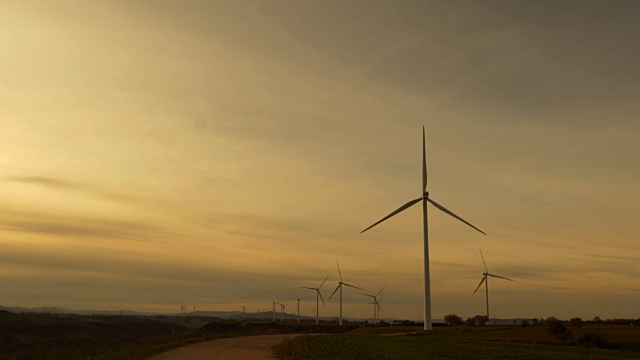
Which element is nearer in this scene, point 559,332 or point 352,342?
point 352,342

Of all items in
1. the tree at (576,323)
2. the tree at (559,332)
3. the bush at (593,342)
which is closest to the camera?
the bush at (593,342)

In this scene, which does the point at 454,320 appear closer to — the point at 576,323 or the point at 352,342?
the point at 576,323

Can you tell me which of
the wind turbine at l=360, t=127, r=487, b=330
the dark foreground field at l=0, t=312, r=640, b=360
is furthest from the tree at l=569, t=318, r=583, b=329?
the wind turbine at l=360, t=127, r=487, b=330

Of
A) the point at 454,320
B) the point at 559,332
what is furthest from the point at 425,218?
the point at 454,320

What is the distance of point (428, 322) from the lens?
104 m

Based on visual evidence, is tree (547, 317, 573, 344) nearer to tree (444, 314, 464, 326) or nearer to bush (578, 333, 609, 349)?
bush (578, 333, 609, 349)

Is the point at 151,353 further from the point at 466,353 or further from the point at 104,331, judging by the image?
the point at 104,331

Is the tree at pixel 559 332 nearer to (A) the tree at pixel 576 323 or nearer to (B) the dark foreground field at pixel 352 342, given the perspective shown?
(B) the dark foreground field at pixel 352 342

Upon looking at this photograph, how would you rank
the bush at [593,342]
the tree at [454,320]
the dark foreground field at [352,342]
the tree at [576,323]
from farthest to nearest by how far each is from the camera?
the tree at [454,320] < the tree at [576,323] < the bush at [593,342] < the dark foreground field at [352,342]

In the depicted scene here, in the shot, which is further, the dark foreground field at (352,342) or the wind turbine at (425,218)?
the wind turbine at (425,218)

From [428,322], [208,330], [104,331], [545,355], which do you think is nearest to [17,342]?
[104,331]

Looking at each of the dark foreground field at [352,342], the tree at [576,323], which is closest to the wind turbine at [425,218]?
the dark foreground field at [352,342]

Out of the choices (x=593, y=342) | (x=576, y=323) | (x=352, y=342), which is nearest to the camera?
(x=352, y=342)

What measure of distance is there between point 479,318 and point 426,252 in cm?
9881
